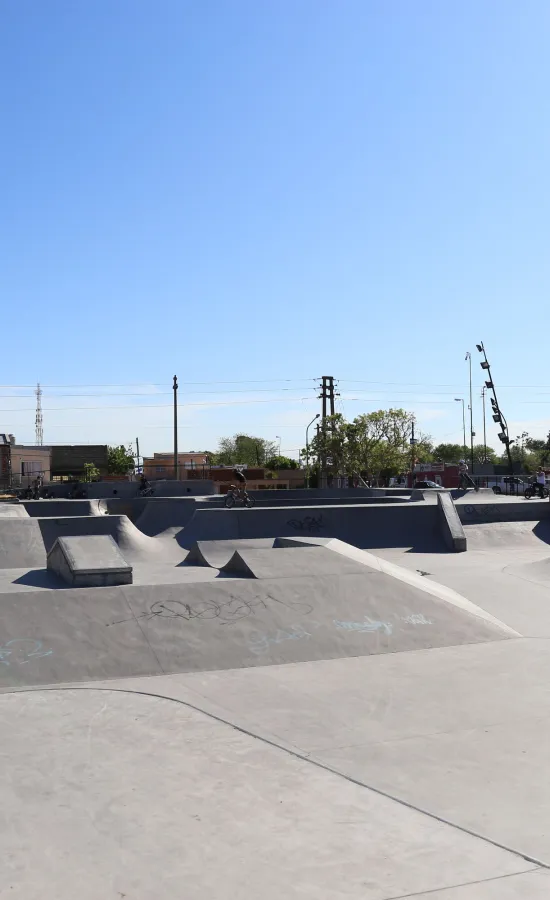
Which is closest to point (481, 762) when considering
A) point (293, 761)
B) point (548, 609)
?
point (293, 761)

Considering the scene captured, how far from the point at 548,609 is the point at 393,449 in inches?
2016

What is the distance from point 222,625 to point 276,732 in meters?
2.62

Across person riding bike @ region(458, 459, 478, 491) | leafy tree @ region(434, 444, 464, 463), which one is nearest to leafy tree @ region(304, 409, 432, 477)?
person riding bike @ region(458, 459, 478, 491)

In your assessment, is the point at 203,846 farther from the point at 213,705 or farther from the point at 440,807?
the point at 213,705

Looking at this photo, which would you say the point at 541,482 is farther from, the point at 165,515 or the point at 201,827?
the point at 201,827

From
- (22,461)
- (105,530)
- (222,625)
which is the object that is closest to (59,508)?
(105,530)

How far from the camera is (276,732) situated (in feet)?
18.8

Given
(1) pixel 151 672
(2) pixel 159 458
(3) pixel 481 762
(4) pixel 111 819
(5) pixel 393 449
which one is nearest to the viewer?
(4) pixel 111 819

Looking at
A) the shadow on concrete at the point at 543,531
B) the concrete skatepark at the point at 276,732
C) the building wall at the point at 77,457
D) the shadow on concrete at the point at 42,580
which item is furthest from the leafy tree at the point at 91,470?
the concrete skatepark at the point at 276,732

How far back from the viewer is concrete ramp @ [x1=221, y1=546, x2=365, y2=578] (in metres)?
9.58

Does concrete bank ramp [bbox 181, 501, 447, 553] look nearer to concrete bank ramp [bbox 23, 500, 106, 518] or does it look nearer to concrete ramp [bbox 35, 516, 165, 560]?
concrete ramp [bbox 35, 516, 165, 560]

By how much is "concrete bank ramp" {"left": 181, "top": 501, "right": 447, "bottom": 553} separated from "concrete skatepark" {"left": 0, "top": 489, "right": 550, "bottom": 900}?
5.38 meters

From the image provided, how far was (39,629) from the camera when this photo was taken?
25.0 feet

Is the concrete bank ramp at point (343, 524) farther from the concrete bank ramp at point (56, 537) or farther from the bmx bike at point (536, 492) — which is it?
the bmx bike at point (536, 492)
